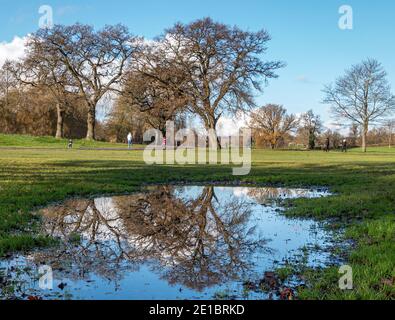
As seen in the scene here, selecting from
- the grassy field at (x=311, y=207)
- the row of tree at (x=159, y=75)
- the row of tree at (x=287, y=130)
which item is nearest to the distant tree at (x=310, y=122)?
the row of tree at (x=287, y=130)

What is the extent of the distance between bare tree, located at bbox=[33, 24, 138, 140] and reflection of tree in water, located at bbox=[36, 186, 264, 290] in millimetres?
42092

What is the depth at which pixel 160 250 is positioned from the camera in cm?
687

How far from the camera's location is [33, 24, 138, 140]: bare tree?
163 feet

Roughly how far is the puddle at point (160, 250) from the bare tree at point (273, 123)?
7964 centimetres

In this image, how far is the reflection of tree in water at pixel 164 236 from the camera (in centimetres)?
594

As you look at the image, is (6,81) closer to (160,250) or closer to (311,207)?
(311,207)

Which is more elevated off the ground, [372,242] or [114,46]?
[114,46]

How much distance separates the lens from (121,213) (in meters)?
10.0

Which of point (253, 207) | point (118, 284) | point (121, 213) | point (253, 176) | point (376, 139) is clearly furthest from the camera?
point (376, 139)

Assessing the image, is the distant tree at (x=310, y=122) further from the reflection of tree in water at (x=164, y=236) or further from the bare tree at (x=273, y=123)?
the reflection of tree in water at (x=164, y=236)

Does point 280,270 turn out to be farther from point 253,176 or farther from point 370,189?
point 253,176
